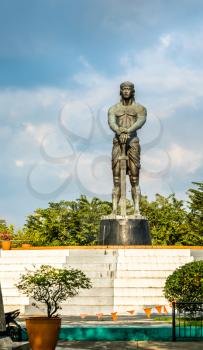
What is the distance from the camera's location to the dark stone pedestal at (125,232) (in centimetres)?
2459

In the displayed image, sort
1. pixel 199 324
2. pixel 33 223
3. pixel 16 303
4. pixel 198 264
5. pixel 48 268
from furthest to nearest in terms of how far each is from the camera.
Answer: pixel 33 223
pixel 16 303
pixel 198 264
pixel 199 324
pixel 48 268

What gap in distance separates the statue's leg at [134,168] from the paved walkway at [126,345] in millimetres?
13477

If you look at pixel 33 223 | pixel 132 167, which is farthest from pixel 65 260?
pixel 33 223

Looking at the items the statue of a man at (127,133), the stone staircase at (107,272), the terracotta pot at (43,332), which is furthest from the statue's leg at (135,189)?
the terracotta pot at (43,332)

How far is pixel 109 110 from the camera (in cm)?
2592

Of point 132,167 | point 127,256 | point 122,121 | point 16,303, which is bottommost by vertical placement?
point 16,303

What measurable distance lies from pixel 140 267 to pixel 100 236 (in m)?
5.19

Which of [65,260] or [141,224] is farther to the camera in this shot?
[141,224]

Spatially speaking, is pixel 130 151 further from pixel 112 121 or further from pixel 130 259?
pixel 130 259

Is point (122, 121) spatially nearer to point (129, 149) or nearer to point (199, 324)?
point (129, 149)

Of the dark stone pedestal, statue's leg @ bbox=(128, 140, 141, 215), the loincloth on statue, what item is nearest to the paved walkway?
the dark stone pedestal

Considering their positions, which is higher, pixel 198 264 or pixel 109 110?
pixel 109 110

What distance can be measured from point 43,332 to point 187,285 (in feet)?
18.8

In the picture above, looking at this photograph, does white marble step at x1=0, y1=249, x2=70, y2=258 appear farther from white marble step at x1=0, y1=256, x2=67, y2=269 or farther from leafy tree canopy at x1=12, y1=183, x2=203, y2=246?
leafy tree canopy at x1=12, y1=183, x2=203, y2=246
